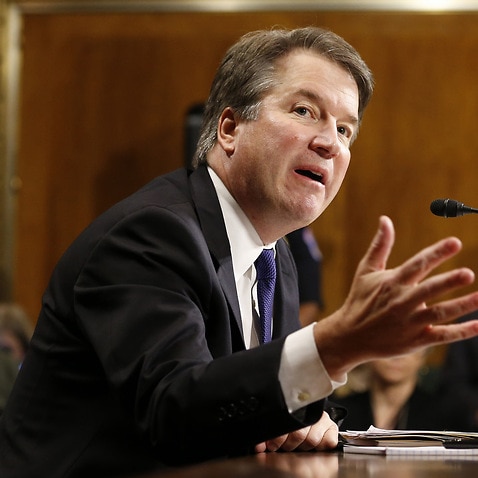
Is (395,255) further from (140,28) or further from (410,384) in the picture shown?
(140,28)

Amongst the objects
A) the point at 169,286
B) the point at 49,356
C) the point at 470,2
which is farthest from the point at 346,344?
the point at 470,2

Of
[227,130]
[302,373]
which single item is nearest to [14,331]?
[227,130]

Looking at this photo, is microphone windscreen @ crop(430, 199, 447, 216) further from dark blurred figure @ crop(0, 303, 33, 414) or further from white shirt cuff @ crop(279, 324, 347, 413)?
dark blurred figure @ crop(0, 303, 33, 414)

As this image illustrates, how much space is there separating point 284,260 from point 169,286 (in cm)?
77

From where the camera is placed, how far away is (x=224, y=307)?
1.87 meters

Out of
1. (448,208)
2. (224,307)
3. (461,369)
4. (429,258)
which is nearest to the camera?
(429,258)

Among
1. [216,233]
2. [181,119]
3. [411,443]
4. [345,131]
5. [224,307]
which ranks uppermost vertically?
[181,119]

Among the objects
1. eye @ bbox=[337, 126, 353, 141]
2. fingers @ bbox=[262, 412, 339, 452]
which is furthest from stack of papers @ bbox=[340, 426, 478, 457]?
eye @ bbox=[337, 126, 353, 141]

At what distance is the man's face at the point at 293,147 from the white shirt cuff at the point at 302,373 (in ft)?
2.16

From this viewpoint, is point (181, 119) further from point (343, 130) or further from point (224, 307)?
point (224, 307)

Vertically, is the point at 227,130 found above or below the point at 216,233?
above

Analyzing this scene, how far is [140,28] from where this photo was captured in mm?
6141

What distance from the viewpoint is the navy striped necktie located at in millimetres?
2158

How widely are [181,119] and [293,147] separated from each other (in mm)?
3961
